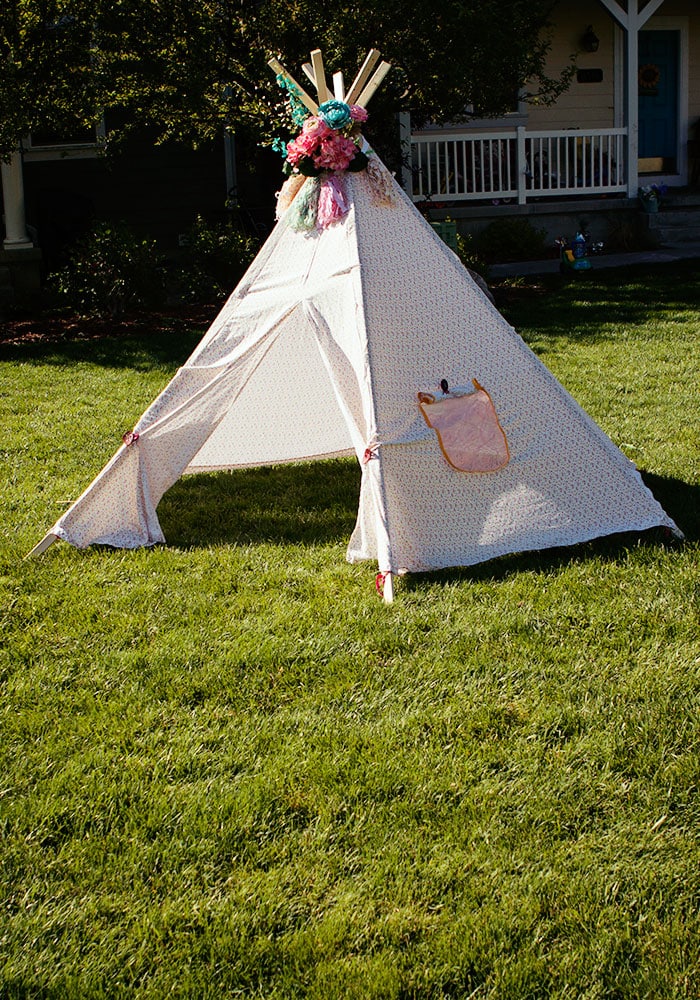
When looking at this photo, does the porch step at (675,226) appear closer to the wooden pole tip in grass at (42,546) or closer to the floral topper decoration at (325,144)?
the floral topper decoration at (325,144)

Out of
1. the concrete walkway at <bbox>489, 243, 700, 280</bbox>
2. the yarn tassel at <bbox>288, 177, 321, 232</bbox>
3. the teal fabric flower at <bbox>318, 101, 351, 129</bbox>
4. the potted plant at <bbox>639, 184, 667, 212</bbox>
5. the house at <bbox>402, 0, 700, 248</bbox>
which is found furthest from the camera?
the potted plant at <bbox>639, 184, 667, 212</bbox>

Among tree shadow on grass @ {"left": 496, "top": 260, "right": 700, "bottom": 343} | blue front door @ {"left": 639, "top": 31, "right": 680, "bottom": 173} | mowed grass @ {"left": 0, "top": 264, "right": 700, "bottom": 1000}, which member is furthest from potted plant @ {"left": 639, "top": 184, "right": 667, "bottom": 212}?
mowed grass @ {"left": 0, "top": 264, "right": 700, "bottom": 1000}

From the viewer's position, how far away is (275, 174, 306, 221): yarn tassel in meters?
5.34

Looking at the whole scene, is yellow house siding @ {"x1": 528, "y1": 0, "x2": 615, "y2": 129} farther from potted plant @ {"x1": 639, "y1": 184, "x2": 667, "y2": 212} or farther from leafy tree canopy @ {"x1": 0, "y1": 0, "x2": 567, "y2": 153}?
leafy tree canopy @ {"x1": 0, "y1": 0, "x2": 567, "y2": 153}

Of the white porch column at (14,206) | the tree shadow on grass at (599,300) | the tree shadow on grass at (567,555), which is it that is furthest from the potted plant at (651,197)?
the tree shadow on grass at (567,555)

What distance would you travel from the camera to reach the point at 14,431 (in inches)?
298

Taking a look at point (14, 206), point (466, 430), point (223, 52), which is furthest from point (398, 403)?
point (14, 206)

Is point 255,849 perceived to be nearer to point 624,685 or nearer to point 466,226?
point 624,685

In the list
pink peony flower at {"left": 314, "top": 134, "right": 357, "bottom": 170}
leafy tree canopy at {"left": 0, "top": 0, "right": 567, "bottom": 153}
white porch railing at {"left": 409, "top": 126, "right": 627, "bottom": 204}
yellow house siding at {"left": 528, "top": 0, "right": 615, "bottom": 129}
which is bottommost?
pink peony flower at {"left": 314, "top": 134, "right": 357, "bottom": 170}

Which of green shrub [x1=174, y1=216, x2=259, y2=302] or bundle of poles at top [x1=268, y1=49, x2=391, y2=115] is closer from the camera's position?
bundle of poles at top [x1=268, y1=49, x2=391, y2=115]

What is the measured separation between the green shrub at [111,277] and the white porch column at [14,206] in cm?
95

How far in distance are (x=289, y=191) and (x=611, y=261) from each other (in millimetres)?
9466

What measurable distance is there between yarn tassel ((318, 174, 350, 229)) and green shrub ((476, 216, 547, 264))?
9.34m

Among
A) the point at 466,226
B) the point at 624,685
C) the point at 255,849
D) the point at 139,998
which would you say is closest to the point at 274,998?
the point at 139,998
